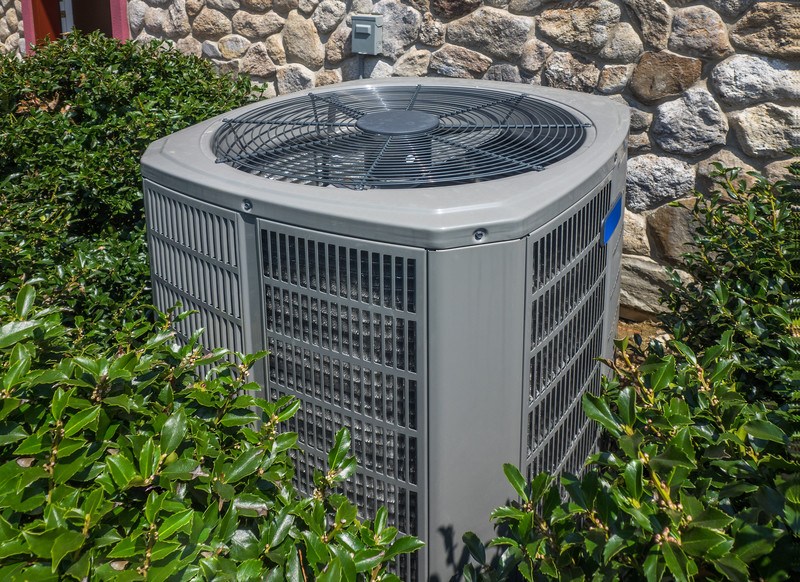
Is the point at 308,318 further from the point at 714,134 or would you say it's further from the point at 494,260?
the point at 714,134

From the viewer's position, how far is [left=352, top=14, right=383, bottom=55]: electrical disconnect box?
4.07 metres

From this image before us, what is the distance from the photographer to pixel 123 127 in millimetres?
3307

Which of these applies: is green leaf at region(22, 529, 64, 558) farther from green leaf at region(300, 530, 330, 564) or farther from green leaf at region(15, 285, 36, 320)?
green leaf at region(15, 285, 36, 320)

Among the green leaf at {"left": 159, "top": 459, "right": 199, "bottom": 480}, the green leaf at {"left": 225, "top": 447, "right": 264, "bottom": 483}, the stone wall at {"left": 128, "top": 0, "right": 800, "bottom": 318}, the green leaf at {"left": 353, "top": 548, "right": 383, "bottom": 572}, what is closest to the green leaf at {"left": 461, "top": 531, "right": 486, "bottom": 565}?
the green leaf at {"left": 353, "top": 548, "right": 383, "bottom": 572}

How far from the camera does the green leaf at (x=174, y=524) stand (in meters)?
1.12

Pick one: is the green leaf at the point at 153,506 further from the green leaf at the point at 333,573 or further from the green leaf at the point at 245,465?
the green leaf at the point at 333,573

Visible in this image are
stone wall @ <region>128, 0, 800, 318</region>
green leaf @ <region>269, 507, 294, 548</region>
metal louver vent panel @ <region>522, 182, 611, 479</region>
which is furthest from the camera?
stone wall @ <region>128, 0, 800, 318</region>

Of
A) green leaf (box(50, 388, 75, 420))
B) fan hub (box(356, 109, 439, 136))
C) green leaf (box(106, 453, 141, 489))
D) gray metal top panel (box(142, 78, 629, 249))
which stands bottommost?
green leaf (box(106, 453, 141, 489))

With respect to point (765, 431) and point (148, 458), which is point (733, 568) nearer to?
point (765, 431)

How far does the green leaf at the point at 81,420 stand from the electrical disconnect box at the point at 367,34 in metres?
3.19

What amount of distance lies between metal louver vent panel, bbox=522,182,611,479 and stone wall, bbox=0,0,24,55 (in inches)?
260

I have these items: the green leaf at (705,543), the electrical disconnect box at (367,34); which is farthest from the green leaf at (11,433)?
the electrical disconnect box at (367,34)

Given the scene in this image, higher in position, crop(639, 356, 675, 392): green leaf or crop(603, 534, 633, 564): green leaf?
crop(639, 356, 675, 392): green leaf

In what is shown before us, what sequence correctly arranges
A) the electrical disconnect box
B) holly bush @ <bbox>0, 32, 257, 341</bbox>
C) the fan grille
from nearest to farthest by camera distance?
the fan grille, holly bush @ <bbox>0, 32, 257, 341</bbox>, the electrical disconnect box
